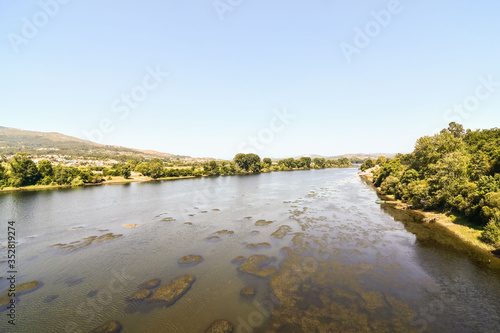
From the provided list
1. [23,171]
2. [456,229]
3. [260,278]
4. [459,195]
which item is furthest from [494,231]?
[23,171]

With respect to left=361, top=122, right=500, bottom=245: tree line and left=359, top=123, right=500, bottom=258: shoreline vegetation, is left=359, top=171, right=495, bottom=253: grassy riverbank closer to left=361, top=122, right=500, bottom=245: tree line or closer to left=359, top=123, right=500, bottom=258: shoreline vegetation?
left=359, top=123, right=500, bottom=258: shoreline vegetation

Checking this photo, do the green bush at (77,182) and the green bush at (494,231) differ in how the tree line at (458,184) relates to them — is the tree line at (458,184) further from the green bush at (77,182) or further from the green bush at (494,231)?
the green bush at (77,182)

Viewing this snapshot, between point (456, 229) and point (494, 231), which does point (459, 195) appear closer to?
point (456, 229)

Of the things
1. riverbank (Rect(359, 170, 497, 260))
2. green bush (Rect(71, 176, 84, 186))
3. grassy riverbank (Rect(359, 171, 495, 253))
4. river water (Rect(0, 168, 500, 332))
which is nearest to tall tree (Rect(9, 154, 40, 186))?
green bush (Rect(71, 176, 84, 186))

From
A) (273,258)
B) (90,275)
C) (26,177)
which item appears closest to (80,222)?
(90,275)

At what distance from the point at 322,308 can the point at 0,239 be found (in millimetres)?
46444

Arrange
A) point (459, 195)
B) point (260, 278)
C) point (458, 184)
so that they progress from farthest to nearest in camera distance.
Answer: point (458, 184), point (459, 195), point (260, 278)

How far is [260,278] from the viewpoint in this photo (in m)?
20.2

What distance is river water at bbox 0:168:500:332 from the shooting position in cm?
1473

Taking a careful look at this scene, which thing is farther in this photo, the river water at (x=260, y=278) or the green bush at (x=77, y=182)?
the green bush at (x=77, y=182)

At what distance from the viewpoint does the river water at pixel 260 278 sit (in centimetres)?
1473

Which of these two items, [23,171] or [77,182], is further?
[77,182]

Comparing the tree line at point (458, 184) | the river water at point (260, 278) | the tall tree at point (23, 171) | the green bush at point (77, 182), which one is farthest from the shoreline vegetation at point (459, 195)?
the tall tree at point (23, 171)

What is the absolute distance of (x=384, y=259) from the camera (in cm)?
2388
